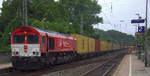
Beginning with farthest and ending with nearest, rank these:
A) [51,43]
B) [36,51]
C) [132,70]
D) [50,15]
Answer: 1. [50,15]
2. [132,70]
3. [51,43]
4. [36,51]

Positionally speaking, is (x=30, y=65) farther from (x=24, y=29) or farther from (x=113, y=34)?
(x=113, y=34)

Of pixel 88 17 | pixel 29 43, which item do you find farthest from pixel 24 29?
pixel 88 17

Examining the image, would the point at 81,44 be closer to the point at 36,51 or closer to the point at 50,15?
the point at 36,51

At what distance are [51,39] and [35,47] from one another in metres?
2.80

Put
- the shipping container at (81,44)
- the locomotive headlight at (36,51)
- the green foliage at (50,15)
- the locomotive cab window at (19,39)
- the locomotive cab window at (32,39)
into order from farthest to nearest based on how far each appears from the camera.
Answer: the green foliage at (50,15)
the shipping container at (81,44)
the locomotive cab window at (19,39)
the locomotive cab window at (32,39)
the locomotive headlight at (36,51)

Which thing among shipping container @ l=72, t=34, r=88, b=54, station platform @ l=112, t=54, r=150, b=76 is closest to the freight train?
station platform @ l=112, t=54, r=150, b=76

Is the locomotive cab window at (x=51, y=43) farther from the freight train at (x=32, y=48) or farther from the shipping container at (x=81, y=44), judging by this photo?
the shipping container at (x=81, y=44)

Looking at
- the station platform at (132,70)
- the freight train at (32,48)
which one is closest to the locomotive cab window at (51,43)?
the freight train at (32,48)

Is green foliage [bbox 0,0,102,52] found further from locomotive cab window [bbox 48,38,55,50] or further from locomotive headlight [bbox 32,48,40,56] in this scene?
locomotive headlight [bbox 32,48,40,56]

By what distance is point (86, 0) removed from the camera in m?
72.4

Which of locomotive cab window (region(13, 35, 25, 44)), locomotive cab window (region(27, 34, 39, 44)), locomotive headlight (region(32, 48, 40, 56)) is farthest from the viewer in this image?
locomotive cab window (region(13, 35, 25, 44))

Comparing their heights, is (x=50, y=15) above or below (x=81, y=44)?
above

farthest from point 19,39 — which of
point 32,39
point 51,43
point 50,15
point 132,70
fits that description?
point 50,15

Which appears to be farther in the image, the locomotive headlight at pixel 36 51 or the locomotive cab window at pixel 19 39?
the locomotive cab window at pixel 19 39
